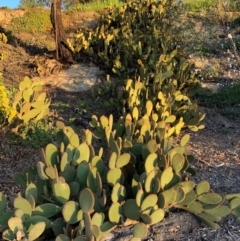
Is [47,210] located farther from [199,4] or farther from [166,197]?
[199,4]

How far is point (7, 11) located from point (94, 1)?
10.8 ft

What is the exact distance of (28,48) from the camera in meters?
9.55

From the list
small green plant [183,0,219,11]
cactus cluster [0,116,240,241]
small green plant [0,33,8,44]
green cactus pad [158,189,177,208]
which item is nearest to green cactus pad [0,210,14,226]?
cactus cluster [0,116,240,241]

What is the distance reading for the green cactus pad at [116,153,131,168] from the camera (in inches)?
132

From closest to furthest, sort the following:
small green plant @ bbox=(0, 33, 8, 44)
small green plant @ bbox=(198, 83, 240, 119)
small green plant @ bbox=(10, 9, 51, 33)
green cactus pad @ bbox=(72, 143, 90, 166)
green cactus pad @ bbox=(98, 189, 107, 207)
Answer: green cactus pad @ bbox=(98, 189, 107, 207), green cactus pad @ bbox=(72, 143, 90, 166), small green plant @ bbox=(198, 83, 240, 119), small green plant @ bbox=(0, 33, 8, 44), small green plant @ bbox=(10, 9, 51, 33)

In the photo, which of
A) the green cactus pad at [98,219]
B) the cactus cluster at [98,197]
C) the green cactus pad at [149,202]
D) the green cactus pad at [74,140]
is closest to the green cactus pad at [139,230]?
the cactus cluster at [98,197]

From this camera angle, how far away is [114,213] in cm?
314

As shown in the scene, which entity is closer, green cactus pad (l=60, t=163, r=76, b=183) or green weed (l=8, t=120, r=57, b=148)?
green cactus pad (l=60, t=163, r=76, b=183)

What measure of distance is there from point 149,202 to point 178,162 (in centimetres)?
43

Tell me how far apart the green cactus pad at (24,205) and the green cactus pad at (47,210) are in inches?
2.8

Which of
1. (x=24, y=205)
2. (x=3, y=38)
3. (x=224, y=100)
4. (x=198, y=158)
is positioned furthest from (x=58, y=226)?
(x=3, y=38)

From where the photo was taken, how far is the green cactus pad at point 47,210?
10.4 ft

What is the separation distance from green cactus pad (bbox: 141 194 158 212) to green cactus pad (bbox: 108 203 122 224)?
6.3 inches

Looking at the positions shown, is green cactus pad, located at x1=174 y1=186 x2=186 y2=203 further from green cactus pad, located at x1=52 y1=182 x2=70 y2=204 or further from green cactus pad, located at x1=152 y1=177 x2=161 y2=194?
green cactus pad, located at x1=52 y1=182 x2=70 y2=204
